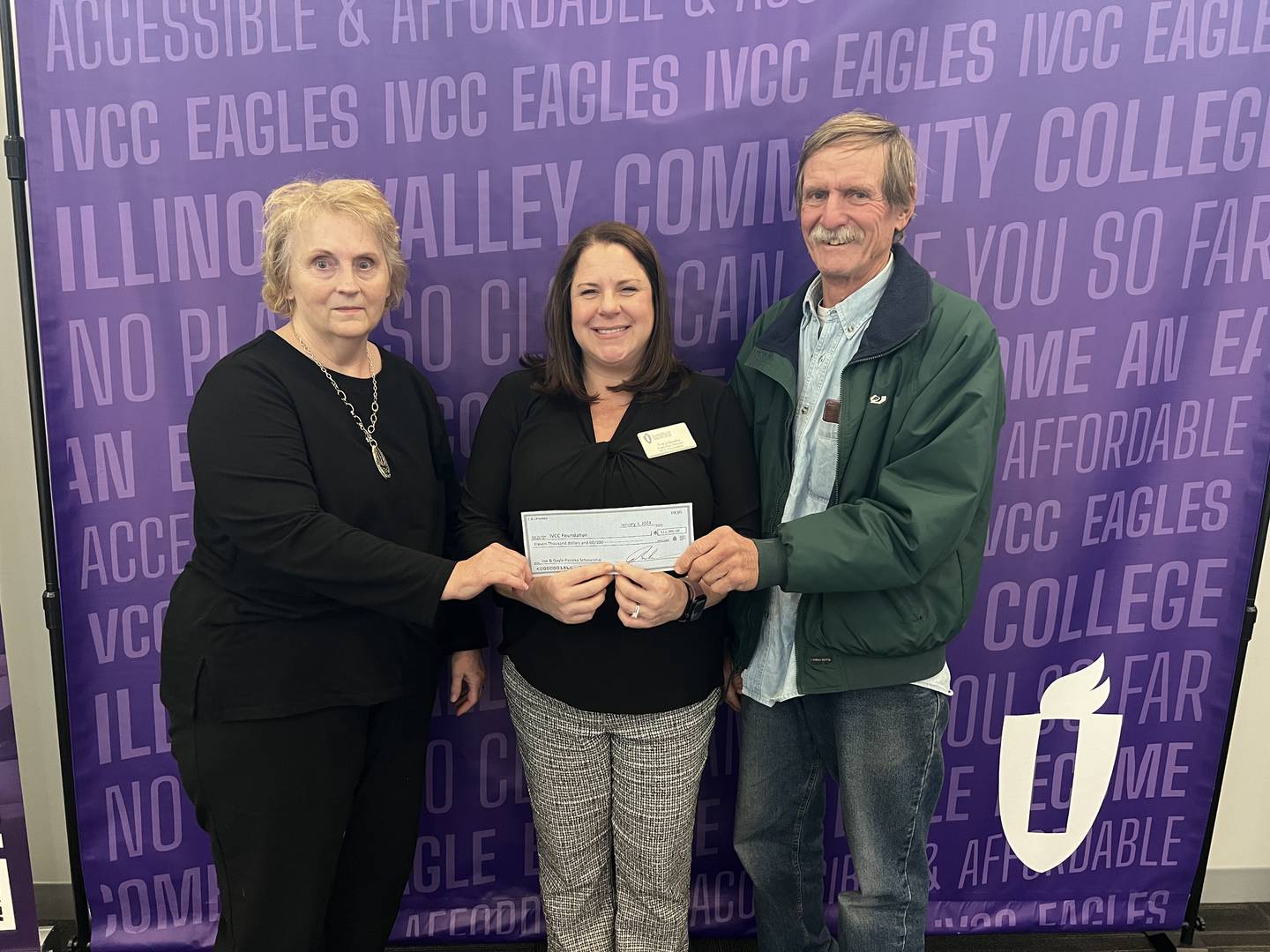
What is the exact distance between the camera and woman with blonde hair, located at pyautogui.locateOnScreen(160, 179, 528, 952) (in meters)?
1.41

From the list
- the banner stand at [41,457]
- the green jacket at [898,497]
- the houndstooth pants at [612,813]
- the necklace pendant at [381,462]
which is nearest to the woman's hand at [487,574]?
the necklace pendant at [381,462]

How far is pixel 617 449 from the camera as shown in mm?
1571

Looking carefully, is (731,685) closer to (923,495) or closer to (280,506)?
(923,495)

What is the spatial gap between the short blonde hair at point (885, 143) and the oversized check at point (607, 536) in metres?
0.68

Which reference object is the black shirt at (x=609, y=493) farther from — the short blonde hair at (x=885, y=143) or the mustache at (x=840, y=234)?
the short blonde hair at (x=885, y=143)

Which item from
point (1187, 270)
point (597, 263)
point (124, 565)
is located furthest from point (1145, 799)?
point (124, 565)

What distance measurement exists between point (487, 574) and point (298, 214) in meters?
0.73

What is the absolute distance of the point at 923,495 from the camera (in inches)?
56.7

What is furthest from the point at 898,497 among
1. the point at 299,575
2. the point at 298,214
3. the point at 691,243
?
the point at 298,214

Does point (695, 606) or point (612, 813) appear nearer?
point (695, 606)

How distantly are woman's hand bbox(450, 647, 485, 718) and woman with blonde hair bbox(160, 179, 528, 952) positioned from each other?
0.32m

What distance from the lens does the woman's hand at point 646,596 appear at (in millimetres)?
1494

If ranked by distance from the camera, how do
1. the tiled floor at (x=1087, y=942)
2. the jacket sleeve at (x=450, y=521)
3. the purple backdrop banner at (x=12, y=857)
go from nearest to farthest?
the jacket sleeve at (x=450, y=521)
the purple backdrop banner at (x=12, y=857)
the tiled floor at (x=1087, y=942)

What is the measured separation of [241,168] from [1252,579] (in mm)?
2622
